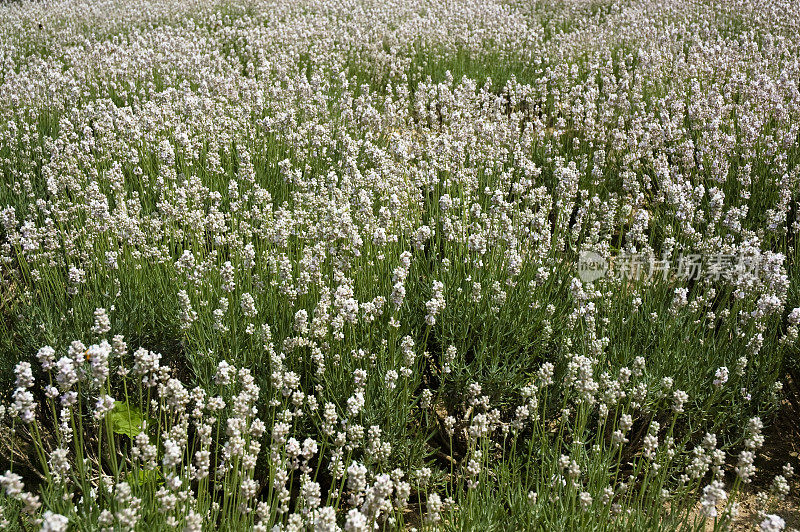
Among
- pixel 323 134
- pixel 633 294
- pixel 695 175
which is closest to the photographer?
pixel 633 294

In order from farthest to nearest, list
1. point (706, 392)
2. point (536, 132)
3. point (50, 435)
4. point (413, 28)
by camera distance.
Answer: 1. point (413, 28)
2. point (536, 132)
3. point (706, 392)
4. point (50, 435)

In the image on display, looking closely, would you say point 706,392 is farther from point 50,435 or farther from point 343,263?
point 50,435

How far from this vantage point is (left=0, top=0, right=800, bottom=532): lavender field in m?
2.29

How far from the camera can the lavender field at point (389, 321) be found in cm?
229

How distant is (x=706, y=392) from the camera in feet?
10.6

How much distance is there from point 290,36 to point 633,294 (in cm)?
576

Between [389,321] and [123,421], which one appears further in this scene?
[389,321]

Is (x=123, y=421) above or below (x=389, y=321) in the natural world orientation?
below

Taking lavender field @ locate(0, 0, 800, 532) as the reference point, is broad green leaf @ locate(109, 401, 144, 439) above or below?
below

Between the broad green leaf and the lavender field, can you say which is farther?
the broad green leaf

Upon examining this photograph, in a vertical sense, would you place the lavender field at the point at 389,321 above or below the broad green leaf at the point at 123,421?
above

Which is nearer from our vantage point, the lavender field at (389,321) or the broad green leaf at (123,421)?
the lavender field at (389,321)

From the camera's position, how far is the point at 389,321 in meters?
3.22

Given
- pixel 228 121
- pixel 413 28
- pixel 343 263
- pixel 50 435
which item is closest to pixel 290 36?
pixel 413 28
